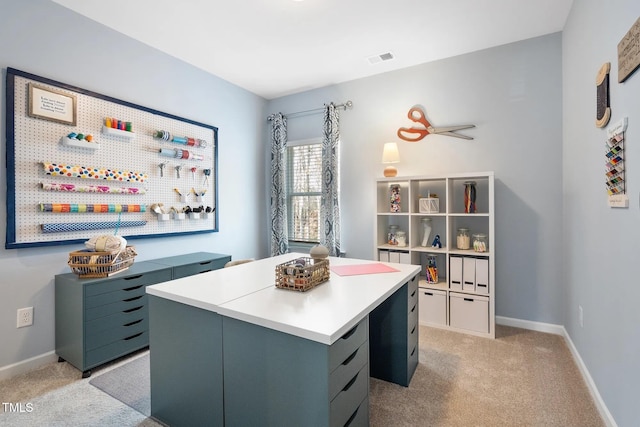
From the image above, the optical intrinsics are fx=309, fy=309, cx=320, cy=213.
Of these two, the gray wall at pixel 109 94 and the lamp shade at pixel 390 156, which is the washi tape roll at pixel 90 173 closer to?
the gray wall at pixel 109 94

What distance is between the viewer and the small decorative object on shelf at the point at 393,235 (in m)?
3.26

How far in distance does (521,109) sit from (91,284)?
12.5 feet

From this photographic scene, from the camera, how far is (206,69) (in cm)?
342

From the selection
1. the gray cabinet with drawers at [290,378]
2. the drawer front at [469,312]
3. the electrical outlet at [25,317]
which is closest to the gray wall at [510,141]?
the drawer front at [469,312]

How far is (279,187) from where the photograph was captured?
4125 mm

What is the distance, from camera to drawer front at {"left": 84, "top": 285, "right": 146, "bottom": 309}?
211 cm

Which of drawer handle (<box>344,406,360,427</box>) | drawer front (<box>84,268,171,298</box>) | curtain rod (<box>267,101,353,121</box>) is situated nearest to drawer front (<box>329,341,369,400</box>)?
drawer handle (<box>344,406,360,427</box>)

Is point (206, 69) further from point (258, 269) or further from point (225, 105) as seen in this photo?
point (258, 269)

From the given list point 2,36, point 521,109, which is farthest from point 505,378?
point 2,36

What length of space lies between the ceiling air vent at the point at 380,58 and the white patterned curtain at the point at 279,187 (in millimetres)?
1404

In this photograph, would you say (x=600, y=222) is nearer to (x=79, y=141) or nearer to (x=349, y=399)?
(x=349, y=399)

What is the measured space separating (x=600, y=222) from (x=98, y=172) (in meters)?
3.49

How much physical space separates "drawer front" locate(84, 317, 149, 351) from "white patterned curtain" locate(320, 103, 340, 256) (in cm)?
205

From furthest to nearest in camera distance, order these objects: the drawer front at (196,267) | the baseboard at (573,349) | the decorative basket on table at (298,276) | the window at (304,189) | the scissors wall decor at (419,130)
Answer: the window at (304,189) < the scissors wall decor at (419,130) < the drawer front at (196,267) < the baseboard at (573,349) < the decorative basket on table at (298,276)
